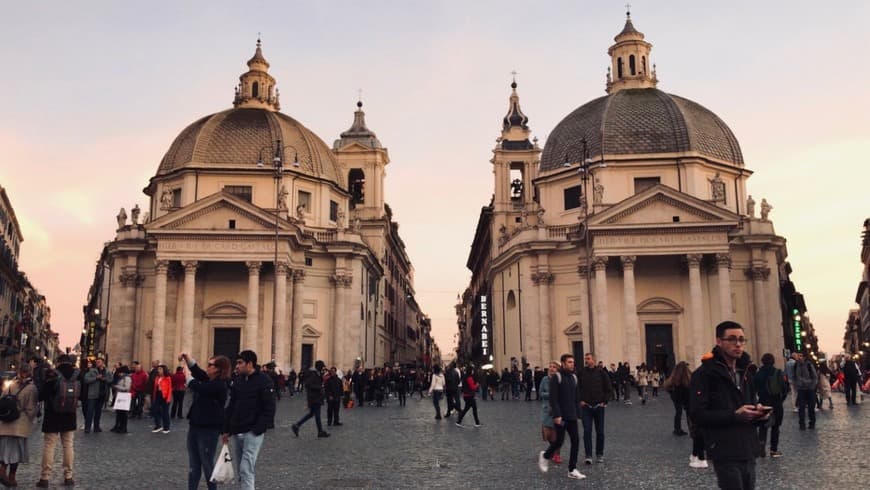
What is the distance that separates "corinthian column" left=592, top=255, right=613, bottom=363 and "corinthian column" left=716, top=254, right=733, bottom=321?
6390 mm

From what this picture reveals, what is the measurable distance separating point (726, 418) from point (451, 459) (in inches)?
360

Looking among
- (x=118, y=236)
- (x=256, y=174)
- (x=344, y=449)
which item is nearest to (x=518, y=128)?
(x=256, y=174)

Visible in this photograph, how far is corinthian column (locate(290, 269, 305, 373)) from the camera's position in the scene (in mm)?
50562

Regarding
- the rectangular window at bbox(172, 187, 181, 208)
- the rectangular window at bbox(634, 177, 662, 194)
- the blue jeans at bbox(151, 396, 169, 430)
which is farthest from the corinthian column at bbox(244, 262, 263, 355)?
the blue jeans at bbox(151, 396, 169, 430)

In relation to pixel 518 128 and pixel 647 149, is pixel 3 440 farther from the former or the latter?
pixel 518 128

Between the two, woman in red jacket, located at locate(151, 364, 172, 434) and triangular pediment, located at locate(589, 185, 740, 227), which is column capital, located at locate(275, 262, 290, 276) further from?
woman in red jacket, located at locate(151, 364, 172, 434)

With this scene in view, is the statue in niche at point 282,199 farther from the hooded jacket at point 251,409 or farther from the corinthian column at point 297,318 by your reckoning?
the hooded jacket at point 251,409

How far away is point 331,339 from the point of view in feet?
176

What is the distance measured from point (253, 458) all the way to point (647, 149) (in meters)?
46.6

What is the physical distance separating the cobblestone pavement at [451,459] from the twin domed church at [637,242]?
2353cm

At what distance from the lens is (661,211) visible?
4600 cm

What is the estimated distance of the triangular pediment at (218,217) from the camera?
47406 mm

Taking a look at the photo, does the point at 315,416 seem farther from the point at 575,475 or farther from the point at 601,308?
the point at 601,308

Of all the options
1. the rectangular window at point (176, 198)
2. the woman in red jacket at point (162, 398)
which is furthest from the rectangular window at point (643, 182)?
the woman in red jacket at point (162, 398)
